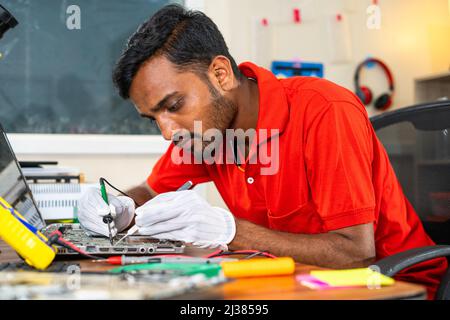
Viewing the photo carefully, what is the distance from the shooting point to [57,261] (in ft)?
2.36

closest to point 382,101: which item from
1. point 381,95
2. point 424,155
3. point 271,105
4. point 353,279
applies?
point 381,95

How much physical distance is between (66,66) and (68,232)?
1.48 metres

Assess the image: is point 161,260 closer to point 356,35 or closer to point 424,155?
point 424,155

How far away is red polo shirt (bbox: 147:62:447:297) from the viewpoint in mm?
984

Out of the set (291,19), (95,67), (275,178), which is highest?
(291,19)

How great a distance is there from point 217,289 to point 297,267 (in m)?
0.20

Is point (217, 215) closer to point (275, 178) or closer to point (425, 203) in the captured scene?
point (275, 178)

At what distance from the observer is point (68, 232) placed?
0.97 m

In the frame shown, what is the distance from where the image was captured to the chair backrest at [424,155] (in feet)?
4.00

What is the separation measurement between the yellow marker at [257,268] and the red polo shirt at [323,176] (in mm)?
373

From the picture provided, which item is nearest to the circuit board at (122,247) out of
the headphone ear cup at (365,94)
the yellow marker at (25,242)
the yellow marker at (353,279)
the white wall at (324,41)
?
the yellow marker at (25,242)

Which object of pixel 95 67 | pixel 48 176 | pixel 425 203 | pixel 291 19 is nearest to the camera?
pixel 425 203

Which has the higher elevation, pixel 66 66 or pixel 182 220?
pixel 66 66

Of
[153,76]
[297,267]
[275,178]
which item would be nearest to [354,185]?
[275,178]
